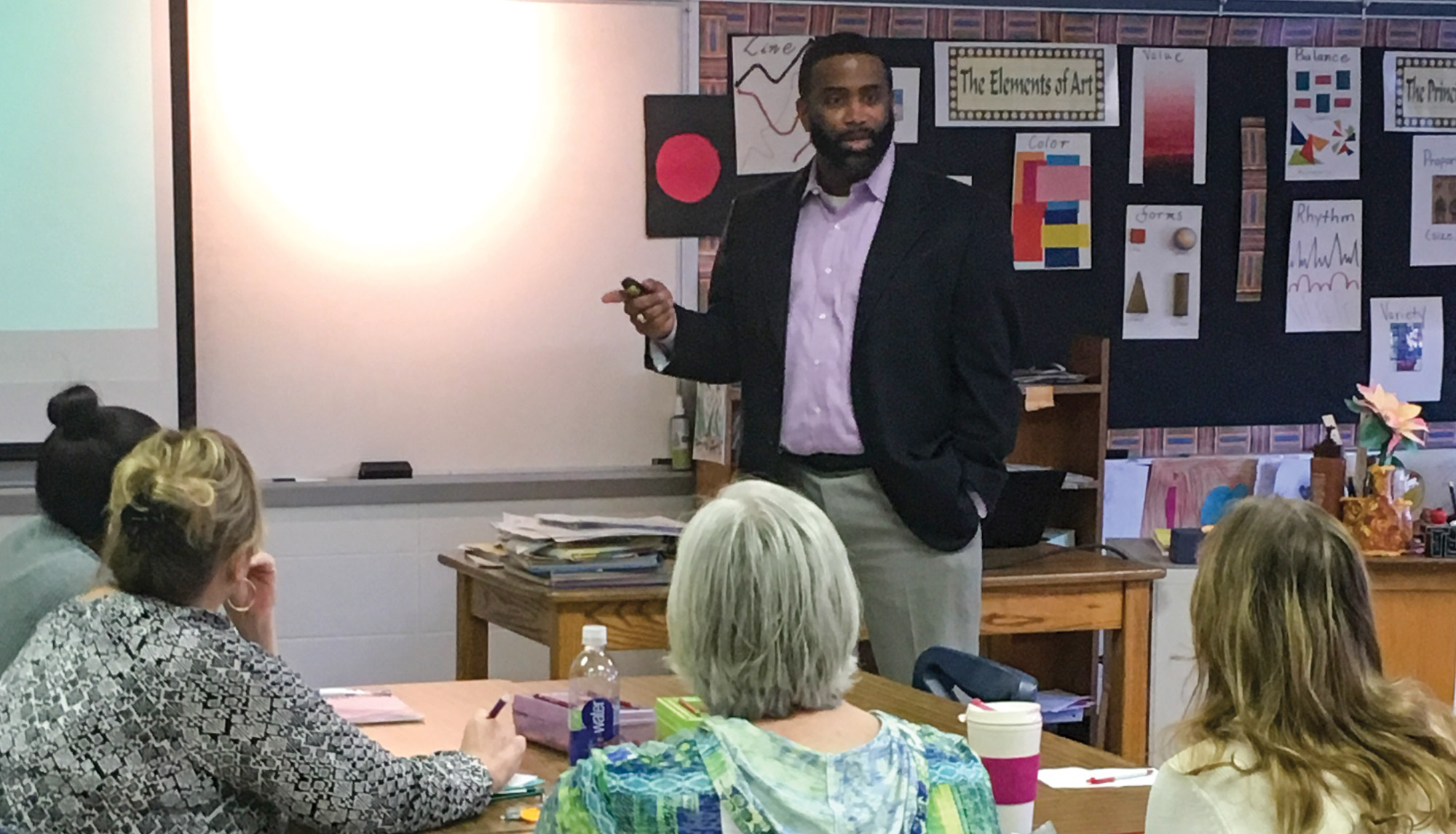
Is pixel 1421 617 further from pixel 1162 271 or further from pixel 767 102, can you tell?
pixel 767 102

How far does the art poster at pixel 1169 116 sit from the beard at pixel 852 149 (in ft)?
6.10

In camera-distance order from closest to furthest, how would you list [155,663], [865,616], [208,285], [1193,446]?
1. [155,663]
2. [865,616]
3. [208,285]
4. [1193,446]

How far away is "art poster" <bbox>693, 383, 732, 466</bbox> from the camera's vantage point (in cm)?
439

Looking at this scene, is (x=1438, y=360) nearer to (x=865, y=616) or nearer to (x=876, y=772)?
(x=865, y=616)

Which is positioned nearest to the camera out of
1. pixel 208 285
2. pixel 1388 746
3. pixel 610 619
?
pixel 1388 746

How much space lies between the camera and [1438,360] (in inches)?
205

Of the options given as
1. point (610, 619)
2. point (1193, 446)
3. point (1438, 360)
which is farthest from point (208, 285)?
point (1438, 360)

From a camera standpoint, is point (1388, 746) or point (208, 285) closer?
point (1388, 746)

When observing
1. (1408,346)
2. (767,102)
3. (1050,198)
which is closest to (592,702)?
(767,102)

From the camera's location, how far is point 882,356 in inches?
128

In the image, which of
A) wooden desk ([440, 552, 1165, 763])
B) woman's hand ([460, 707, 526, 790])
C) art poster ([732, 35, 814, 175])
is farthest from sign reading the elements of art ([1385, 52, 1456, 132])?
woman's hand ([460, 707, 526, 790])

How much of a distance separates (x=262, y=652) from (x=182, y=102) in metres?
2.57

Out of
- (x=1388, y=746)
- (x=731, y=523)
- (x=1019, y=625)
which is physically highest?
(x=731, y=523)

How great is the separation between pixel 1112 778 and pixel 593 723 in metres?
0.70
